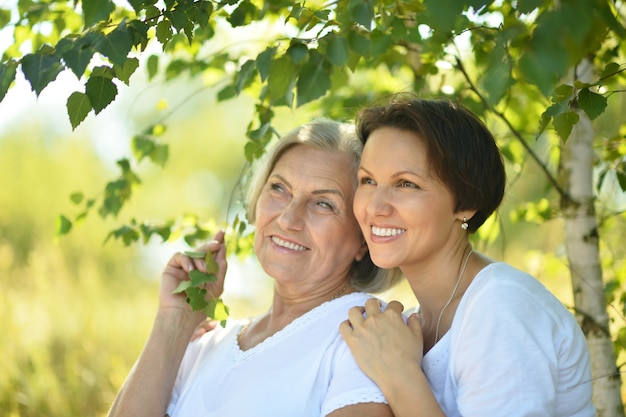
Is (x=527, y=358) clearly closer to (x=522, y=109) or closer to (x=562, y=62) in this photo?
(x=562, y=62)

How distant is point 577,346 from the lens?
6.71ft

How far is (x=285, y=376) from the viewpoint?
2416 millimetres

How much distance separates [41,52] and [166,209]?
48.7 feet

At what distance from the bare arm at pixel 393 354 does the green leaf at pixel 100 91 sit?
950mm

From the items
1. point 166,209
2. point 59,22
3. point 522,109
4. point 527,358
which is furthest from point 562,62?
point 166,209

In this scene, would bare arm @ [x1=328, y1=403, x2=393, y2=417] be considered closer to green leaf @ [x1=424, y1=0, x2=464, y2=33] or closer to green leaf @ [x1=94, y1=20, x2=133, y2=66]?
green leaf @ [x1=94, y1=20, x2=133, y2=66]

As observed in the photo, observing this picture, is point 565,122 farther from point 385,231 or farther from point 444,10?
point 444,10

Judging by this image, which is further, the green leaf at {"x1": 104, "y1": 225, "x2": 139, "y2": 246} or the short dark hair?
the green leaf at {"x1": 104, "y1": 225, "x2": 139, "y2": 246}

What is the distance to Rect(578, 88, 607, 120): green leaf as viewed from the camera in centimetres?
189

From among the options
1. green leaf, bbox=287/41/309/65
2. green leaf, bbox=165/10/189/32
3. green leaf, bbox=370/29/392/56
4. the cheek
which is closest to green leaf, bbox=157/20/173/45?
green leaf, bbox=165/10/189/32

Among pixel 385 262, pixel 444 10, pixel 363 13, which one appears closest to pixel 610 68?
pixel 363 13

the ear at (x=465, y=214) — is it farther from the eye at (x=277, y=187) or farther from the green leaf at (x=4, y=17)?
the green leaf at (x=4, y=17)

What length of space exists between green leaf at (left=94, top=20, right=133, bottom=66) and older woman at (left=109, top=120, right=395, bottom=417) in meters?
1.00

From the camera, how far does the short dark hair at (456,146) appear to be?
2182mm
